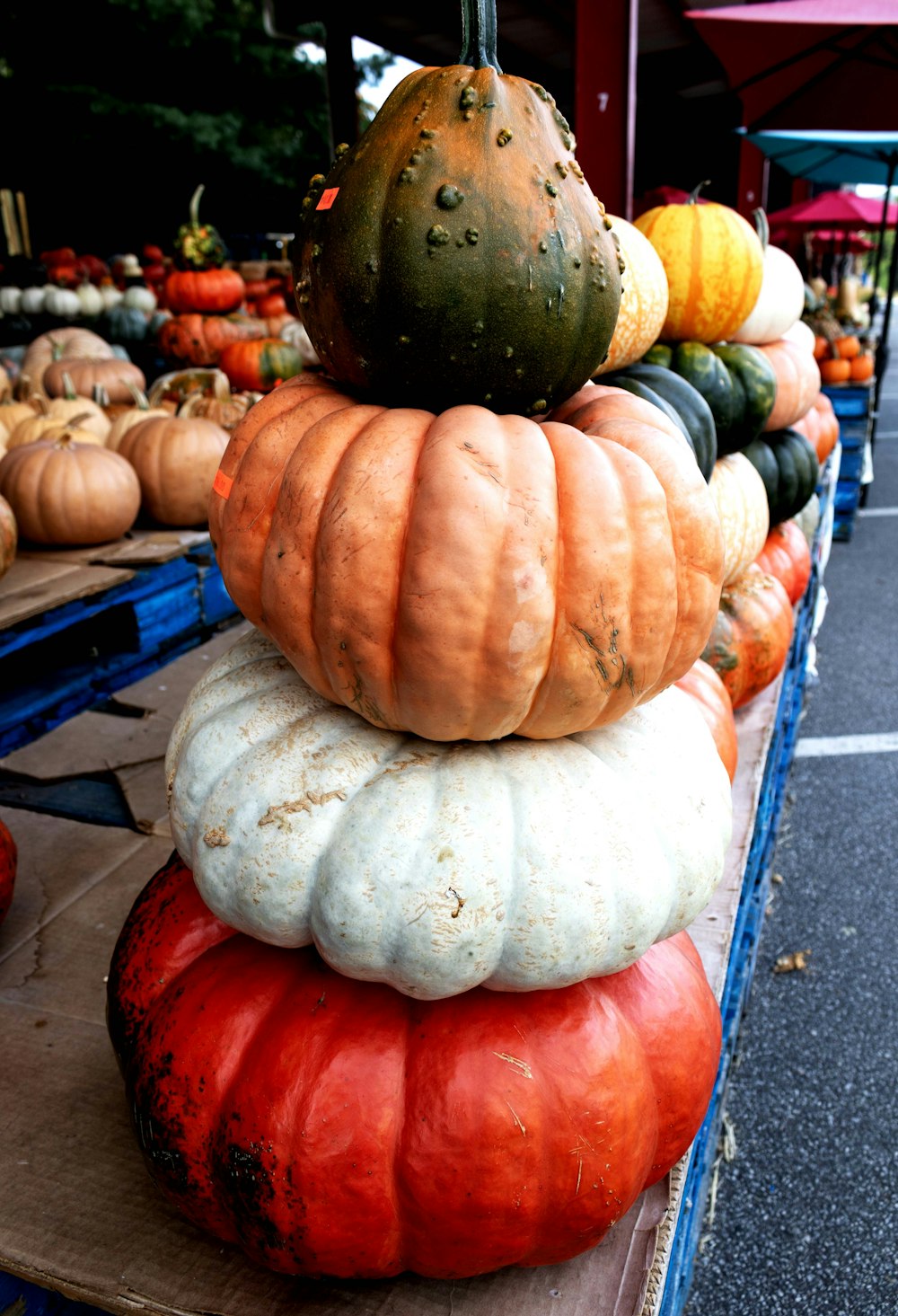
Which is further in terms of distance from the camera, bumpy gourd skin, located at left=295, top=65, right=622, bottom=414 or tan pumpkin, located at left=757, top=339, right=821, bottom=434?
tan pumpkin, located at left=757, top=339, right=821, bottom=434

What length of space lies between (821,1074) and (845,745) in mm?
1852

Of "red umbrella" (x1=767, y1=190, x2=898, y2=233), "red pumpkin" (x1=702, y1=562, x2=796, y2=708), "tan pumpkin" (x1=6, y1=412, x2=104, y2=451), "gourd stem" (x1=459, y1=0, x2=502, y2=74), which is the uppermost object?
"red umbrella" (x1=767, y1=190, x2=898, y2=233)

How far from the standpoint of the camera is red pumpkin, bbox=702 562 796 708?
212 centimetres

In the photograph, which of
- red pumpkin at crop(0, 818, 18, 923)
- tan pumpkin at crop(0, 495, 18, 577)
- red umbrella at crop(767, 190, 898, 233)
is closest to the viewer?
red pumpkin at crop(0, 818, 18, 923)

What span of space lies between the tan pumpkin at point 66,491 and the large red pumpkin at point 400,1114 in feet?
8.59

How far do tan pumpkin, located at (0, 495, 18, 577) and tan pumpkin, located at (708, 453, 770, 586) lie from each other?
6.74ft

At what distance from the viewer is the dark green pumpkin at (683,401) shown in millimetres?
1759

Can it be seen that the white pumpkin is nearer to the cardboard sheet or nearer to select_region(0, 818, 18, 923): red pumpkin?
the cardboard sheet

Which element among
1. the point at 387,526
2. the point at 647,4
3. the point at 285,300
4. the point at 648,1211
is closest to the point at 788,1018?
the point at 648,1211

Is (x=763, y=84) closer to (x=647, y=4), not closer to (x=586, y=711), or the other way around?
(x=647, y=4)

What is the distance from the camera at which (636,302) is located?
1.80 meters

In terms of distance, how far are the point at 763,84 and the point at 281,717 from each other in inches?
288

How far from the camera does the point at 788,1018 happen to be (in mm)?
2525

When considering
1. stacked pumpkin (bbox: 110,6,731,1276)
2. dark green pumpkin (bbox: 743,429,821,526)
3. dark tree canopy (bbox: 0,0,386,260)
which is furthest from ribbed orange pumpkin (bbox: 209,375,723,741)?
dark tree canopy (bbox: 0,0,386,260)
